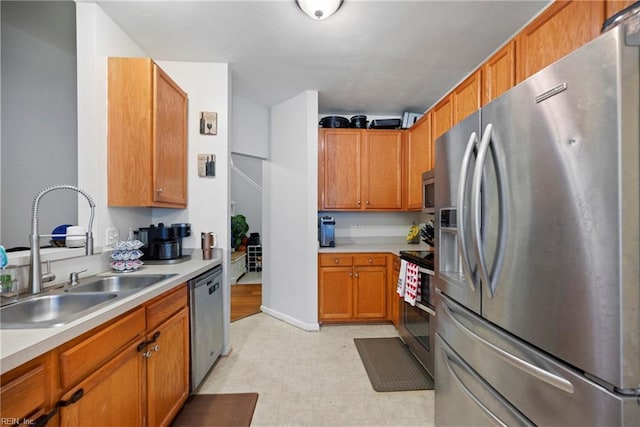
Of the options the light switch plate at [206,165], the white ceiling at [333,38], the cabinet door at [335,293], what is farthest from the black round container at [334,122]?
the cabinet door at [335,293]

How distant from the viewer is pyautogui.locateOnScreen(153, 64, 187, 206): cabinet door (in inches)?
73.4

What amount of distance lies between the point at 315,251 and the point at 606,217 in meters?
2.39

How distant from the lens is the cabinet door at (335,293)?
2.93 m

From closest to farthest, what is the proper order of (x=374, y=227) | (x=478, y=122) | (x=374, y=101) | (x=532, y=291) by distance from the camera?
(x=532, y=291) < (x=478, y=122) < (x=374, y=101) < (x=374, y=227)

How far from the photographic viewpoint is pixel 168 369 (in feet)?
4.85

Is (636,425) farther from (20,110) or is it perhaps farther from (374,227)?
(20,110)

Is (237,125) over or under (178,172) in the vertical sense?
over

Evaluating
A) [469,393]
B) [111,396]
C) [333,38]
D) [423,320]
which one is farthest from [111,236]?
[423,320]

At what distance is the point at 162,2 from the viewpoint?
1.69 m

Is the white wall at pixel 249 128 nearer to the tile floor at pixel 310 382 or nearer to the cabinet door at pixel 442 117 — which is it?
the cabinet door at pixel 442 117

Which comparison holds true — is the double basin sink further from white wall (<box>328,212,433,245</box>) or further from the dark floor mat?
white wall (<box>328,212,433,245</box>)

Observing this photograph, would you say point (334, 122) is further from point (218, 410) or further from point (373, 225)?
point (218, 410)

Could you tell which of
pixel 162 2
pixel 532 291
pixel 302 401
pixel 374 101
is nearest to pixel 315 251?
pixel 302 401

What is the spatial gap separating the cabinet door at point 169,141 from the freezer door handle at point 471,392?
2.10 m
